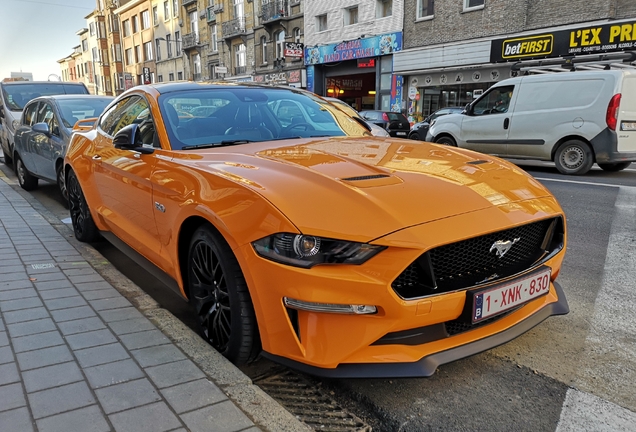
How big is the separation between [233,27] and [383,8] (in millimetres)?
14471

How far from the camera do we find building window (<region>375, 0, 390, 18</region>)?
23.8m

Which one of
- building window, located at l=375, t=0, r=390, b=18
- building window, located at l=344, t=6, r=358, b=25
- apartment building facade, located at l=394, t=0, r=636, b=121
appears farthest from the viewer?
building window, located at l=344, t=6, r=358, b=25

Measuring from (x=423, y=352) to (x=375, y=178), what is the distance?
866 mm

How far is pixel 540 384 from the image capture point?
7.70 ft

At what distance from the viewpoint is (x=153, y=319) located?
285 centimetres

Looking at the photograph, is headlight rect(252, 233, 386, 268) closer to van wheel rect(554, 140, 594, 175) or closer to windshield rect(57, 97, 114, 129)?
windshield rect(57, 97, 114, 129)

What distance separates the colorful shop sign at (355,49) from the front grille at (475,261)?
22.5 metres

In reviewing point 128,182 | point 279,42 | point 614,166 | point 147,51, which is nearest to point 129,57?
point 147,51

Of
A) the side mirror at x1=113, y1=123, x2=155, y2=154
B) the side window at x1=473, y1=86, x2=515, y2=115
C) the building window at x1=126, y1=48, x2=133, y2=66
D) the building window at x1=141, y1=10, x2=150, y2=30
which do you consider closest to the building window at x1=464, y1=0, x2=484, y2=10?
the side window at x1=473, y1=86, x2=515, y2=115

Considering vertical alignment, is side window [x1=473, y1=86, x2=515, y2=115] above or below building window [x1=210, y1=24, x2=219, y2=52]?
below

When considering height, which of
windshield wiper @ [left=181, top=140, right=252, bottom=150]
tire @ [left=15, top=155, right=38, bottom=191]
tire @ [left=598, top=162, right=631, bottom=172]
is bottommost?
tire @ [left=598, top=162, right=631, bottom=172]

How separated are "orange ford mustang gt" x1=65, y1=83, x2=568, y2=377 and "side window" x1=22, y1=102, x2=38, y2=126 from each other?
6.10 meters

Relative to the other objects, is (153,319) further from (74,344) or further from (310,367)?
(310,367)

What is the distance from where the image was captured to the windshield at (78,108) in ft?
23.1
